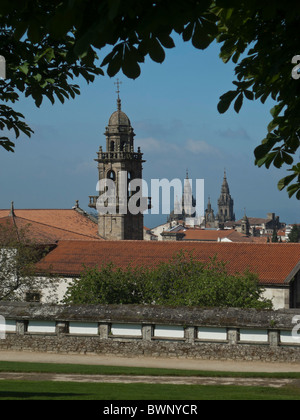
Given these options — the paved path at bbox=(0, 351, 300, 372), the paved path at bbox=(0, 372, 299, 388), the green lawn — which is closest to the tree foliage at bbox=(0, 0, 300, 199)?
the green lawn

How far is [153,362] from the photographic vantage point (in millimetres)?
19781

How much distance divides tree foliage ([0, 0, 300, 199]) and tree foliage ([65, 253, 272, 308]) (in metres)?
20.8

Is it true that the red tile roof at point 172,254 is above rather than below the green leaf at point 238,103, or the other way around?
above

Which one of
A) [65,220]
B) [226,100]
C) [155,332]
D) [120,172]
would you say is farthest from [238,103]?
[120,172]

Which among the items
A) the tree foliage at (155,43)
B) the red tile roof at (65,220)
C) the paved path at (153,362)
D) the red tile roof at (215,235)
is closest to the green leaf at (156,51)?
the tree foliage at (155,43)

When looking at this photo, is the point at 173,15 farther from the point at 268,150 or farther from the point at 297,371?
the point at 297,371

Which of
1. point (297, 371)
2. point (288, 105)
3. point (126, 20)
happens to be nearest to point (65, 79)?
point (288, 105)

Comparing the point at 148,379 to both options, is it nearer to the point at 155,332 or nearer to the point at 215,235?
the point at 155,332

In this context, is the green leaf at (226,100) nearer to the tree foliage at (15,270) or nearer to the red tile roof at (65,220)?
the tree foliage at (15,270)

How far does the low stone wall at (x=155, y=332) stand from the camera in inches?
780

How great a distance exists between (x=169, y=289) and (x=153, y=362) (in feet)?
46.2

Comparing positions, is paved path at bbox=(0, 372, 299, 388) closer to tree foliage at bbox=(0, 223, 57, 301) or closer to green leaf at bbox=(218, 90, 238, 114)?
green leaf at bbox=(218, 90, 238, 114)

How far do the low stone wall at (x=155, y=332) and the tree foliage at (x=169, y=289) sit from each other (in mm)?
10318
